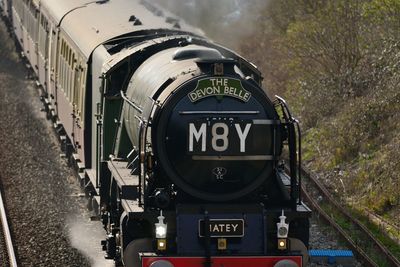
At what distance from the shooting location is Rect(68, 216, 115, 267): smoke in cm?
1268

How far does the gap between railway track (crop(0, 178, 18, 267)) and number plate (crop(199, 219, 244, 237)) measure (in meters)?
3.45

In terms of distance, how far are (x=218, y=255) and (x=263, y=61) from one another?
17483 millimetres

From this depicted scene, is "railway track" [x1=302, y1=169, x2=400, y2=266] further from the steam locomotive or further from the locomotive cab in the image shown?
the locomotive cab

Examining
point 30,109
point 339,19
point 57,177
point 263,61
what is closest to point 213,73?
point 57,177

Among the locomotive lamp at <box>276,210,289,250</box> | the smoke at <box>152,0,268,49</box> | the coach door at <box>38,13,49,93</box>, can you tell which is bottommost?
the locomotive lamp at <box>276,210,289,250</box>

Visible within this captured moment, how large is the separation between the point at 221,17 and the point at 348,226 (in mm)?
13867

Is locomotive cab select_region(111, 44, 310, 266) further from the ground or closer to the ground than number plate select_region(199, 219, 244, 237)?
further from the ground

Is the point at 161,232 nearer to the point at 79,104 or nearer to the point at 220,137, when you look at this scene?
the point at 220,137

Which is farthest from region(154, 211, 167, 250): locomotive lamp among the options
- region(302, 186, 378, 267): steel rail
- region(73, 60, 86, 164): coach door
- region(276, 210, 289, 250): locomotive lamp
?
region(73, 60, 86, 164): coach door

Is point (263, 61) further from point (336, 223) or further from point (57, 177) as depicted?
point (336, 223)

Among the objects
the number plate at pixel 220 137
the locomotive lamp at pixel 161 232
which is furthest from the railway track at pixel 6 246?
the number plate at pixel 220 137

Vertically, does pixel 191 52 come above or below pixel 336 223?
above

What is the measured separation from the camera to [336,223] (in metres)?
14.5

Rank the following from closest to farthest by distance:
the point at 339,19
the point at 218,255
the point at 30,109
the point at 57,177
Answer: the point at 218,255, the point at 57,177, the point at 339,19, the point at 30,109
